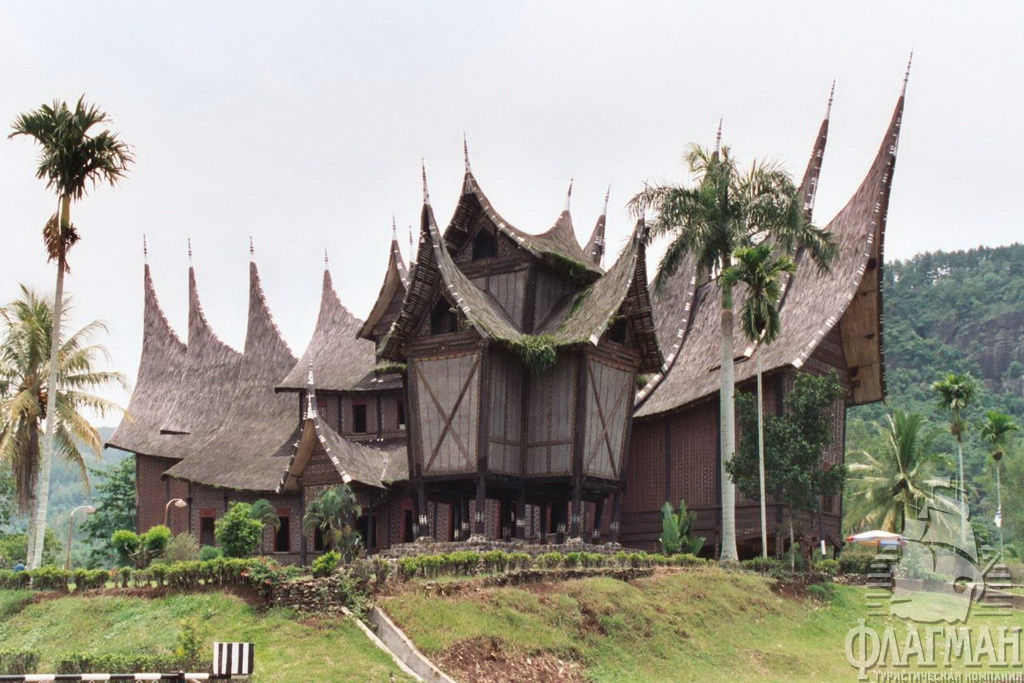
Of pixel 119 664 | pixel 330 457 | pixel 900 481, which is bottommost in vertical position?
pixel 119 664

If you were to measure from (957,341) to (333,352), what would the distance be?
294 feet

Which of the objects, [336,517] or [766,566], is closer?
[336,517]

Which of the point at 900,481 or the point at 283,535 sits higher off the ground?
the point at 900,481

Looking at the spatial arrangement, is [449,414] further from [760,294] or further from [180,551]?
[760,294]

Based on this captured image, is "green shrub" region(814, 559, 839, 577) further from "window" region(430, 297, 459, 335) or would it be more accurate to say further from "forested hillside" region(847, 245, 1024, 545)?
"forested hillside" region(847, 245, 1024, 545)

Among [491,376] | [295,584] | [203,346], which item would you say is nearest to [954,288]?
[203,346]

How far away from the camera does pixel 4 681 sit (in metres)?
17.8

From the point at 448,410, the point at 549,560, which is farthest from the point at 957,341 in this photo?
the point at 549,560

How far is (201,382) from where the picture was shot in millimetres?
46844

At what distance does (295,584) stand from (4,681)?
6617 mm

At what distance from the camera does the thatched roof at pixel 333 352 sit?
1634 inches

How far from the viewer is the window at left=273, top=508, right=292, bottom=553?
39.2 meters

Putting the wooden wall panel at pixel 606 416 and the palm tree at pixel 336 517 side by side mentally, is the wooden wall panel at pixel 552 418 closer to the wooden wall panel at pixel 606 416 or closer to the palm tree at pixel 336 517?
the wooden wall panel at pixel 606 416

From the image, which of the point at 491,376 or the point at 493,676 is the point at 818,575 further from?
the point at 493,676
